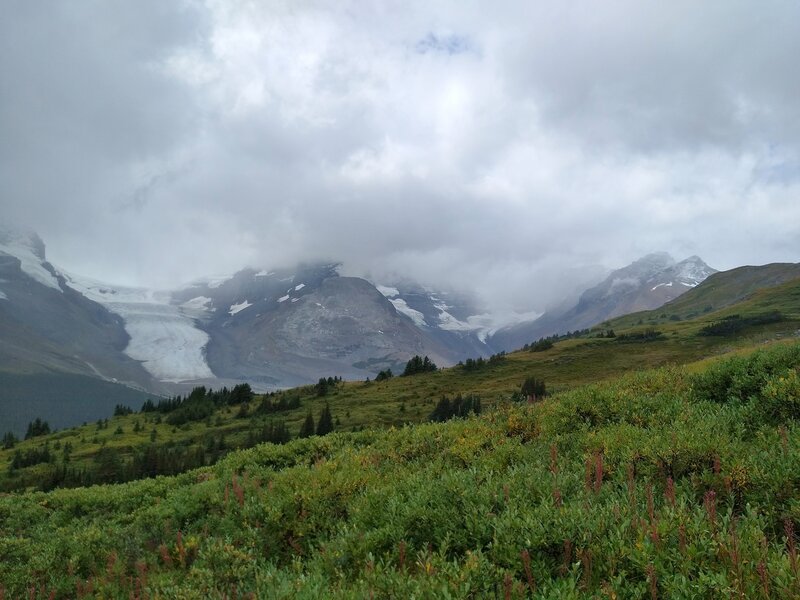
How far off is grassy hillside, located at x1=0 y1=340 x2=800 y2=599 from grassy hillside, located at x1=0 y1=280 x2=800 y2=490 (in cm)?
7417

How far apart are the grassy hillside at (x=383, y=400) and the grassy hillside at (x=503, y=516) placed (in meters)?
74.2

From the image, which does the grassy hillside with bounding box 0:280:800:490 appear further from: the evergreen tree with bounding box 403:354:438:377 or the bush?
the evergreen tree with bounding box 403:354:438:377

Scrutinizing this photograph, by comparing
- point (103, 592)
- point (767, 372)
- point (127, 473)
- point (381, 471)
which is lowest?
point (127, 473)

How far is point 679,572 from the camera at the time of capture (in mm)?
5918

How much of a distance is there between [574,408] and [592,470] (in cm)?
560

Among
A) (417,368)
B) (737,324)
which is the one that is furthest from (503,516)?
(737,324)

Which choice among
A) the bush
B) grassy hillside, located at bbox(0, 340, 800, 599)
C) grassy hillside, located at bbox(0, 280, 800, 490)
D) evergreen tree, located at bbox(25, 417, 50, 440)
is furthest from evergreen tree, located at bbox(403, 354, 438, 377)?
grassy hillside, located at bbox(0, 340, 800, 599)

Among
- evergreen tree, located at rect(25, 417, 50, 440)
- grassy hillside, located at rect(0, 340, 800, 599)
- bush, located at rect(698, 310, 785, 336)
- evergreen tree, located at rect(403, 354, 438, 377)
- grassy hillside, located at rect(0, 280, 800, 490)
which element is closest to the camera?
grassy hillside, located at rect(0, 340, 800, 599)

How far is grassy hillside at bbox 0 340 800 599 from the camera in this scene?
623 centimetres

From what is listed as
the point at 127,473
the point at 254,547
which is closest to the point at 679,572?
the point at 254,547

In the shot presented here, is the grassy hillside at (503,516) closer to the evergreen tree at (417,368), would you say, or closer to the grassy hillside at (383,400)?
the grassy hillside at (383,400)

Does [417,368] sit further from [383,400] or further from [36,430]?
[36,430]

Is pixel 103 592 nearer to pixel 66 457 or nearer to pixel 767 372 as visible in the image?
pixel 767 372

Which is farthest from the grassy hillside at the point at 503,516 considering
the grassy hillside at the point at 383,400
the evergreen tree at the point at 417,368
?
the evergreen tree at the point at 417,368
